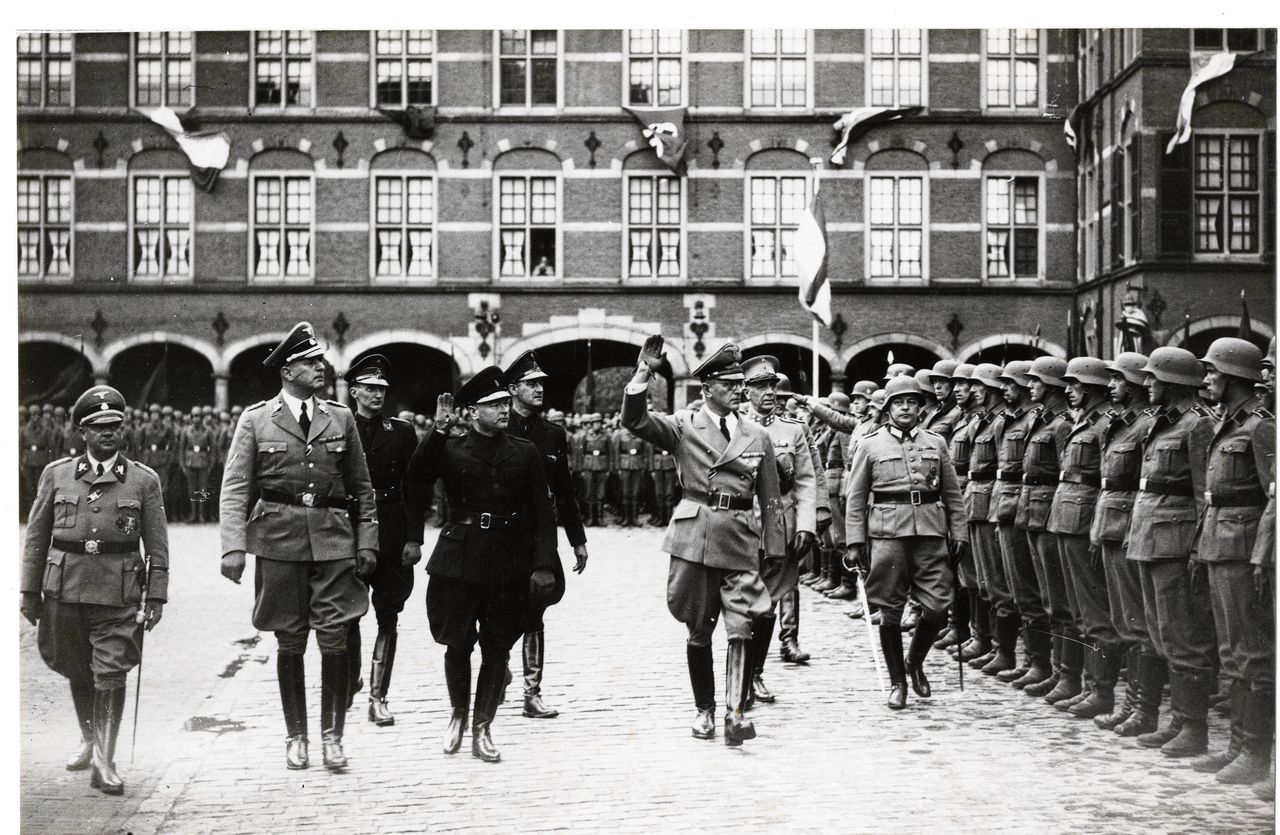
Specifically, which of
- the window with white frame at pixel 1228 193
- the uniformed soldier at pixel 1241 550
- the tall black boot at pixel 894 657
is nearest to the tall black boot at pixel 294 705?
the tall black boot at pixel 894 657

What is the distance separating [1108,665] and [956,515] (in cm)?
128

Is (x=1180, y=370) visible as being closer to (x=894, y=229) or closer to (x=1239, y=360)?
(x=1239, y=360)

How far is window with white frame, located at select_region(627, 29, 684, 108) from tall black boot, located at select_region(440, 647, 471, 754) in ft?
11.7

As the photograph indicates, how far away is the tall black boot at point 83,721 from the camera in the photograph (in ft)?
20.2

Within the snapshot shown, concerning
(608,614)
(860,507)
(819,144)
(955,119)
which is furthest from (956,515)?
(819,144)

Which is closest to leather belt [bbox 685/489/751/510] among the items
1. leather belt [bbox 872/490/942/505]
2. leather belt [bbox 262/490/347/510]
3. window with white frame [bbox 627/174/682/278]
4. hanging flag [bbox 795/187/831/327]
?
leather belt [bbox 872/490/942/505]

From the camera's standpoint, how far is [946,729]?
23.2 ft

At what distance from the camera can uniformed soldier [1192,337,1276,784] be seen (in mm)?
5934

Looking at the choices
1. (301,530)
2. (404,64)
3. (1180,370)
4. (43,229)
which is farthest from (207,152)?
(1180,370)

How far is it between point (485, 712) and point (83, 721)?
197 centimetres

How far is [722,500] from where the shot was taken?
6.89m

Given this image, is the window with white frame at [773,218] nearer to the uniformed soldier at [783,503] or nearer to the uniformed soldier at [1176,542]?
the uniformed soldier at [783,503]

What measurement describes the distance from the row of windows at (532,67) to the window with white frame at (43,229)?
22.9 inches

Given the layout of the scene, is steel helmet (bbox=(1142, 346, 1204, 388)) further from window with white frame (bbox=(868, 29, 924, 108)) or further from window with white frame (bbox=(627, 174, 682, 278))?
window with white frame (bbox=(627, 174, 682, 278))
